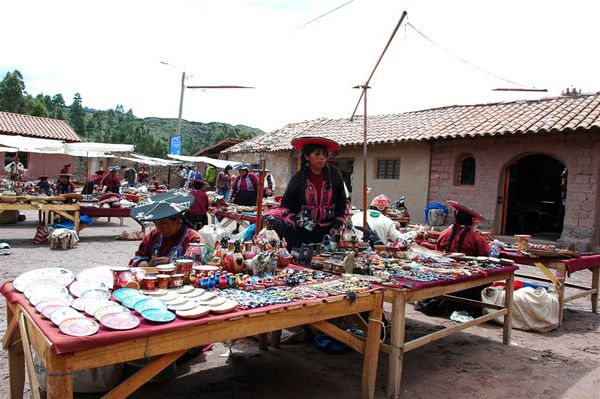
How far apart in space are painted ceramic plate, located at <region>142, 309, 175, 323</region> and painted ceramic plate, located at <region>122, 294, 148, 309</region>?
115 mm

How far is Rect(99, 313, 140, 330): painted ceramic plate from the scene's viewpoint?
75.9 inches

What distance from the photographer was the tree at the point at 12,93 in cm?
3703

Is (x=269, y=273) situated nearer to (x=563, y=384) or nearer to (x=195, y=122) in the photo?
(x=563, y=384)

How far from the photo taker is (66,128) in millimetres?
28719

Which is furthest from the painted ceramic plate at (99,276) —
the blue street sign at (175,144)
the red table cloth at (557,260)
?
the blue street sign at (175,144)

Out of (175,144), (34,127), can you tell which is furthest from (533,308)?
(34,127)

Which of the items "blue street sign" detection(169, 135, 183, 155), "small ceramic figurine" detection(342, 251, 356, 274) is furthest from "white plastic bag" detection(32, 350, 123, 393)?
"blue street sign" detection(169, 135, 183, 155)

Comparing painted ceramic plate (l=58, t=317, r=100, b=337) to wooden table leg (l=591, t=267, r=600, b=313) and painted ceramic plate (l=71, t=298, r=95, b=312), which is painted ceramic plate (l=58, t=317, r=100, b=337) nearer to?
painted ceramic plate (l=71, t=298, r=95, b=312)

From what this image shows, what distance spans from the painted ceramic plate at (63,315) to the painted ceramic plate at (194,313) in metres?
0.40

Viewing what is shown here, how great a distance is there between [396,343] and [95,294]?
1.93 meters

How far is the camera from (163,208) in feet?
10.8

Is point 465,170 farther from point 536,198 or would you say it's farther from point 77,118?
point 77,118

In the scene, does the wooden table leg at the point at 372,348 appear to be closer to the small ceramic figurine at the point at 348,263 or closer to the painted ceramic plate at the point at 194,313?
the small ceramic figurine at the point at 348,263

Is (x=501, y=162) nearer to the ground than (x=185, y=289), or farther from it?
farther from it
